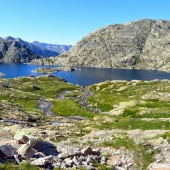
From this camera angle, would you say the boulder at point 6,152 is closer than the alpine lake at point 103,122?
Yes

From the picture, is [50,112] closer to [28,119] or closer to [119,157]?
[28,119]

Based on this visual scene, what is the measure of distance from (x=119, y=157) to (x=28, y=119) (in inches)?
1899

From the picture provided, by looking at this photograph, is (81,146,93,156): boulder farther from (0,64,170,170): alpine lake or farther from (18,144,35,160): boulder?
(18,144,35,160): boulder

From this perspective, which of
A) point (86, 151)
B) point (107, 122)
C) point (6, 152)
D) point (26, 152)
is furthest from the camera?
point (107, 122)

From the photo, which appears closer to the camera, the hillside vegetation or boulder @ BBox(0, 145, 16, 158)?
boulder @ BBox(0, 145, 16, 158)

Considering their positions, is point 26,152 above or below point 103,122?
above

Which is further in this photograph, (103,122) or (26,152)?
(103,122)

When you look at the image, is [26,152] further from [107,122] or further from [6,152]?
[107,122]

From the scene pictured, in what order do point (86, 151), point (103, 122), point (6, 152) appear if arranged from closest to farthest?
point (6, 152) < point (86, 151) < point (103, 122)

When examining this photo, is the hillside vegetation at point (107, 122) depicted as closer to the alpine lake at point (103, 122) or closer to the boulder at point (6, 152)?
the alpine lake at point (103, 122)

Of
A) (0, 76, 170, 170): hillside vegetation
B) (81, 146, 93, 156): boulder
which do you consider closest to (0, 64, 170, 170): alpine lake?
(0, 76, 170, 170): hillside vegetation

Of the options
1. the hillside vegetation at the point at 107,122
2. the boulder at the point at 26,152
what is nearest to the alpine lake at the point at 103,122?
the hillside vegetation at the point at 107,122

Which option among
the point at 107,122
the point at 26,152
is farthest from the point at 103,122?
the point at 26,152

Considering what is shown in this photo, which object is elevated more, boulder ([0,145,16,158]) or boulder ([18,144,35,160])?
boulder ([0,145,16,158])
